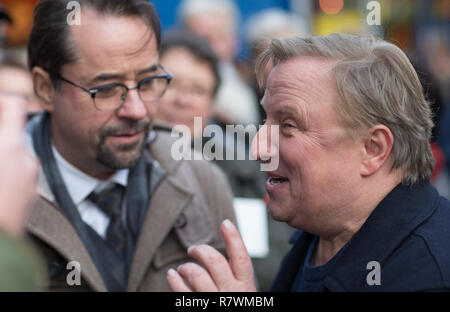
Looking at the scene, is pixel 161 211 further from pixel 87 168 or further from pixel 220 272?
pixel 220 272

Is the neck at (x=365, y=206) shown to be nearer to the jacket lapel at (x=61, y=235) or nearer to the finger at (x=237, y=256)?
the finger at (x=237, y=256)

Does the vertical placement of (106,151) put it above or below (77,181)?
above

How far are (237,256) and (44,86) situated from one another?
1444mm

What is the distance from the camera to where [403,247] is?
1.97m

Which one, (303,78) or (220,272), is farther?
(303,78)

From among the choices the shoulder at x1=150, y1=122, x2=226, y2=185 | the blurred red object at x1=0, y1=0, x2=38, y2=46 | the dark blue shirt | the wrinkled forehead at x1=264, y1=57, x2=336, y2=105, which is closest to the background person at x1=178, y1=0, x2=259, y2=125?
the blurred red object at x1=0, y1=0, x2=38, y2=46

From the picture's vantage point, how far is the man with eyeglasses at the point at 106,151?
260 centimetres

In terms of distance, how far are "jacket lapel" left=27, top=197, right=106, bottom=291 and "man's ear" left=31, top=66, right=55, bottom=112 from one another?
585mm

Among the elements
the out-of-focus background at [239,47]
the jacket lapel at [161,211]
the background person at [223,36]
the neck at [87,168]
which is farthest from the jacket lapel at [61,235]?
the background person at [223,36]

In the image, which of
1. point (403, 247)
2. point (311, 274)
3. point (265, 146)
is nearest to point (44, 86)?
point (265, 146)

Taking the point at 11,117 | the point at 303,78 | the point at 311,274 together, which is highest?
the point at 11,117

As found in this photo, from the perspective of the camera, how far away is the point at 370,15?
9.14 ft

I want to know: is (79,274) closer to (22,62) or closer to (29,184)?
(29,184)

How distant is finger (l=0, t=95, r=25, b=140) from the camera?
1267 mm
